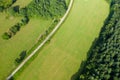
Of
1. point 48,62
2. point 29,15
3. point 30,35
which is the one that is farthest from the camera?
point 29,15

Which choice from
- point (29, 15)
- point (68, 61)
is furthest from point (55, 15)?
point (68, 61)

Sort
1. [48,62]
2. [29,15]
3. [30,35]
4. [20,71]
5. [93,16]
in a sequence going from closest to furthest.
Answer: [20,71] → [48,62] → [30,35] → [29,15] → [93,16]

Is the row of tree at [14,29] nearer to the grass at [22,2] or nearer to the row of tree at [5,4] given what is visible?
the grass at [22,2]

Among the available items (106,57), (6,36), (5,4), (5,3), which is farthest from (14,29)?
(106,57)

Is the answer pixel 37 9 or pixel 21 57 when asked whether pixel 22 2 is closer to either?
pixel 37 9

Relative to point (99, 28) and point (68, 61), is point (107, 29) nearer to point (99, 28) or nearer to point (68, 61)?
point (99, 28)

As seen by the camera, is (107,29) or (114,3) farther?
(114,3)

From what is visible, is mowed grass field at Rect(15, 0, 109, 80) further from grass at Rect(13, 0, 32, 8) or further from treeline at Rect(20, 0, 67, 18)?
grass at Rect(13, 0, 32, 8)

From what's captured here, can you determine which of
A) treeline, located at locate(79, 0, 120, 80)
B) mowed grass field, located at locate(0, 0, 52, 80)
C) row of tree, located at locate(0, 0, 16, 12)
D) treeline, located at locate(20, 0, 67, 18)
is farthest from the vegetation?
treeline, located at locate(79, 0, 120, 80)
